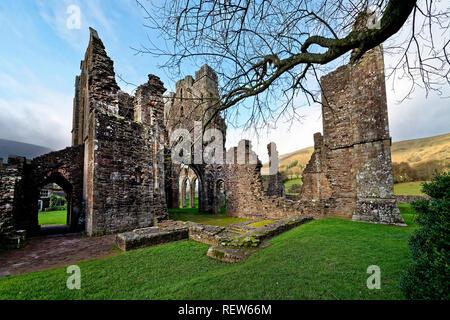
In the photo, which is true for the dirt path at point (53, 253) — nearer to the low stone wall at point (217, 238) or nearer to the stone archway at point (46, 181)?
the low stone wall at point (217, 238)

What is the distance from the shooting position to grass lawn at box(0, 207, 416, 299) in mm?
2416

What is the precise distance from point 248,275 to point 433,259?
87.3 inches

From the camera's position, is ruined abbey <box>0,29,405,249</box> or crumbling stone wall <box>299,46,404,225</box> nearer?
crumbling stone wall <box>299,46,404,225</box>

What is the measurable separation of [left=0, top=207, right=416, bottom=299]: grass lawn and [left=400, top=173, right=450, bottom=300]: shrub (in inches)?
12.5

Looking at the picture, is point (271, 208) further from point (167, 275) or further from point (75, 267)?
point (75, 267)

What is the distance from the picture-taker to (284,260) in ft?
11.5

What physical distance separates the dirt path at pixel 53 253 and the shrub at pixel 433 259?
6.39 metres

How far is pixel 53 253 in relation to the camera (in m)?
5.53

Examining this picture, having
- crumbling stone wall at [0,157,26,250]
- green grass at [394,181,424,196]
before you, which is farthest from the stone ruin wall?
green grass at [394,181,424,196]

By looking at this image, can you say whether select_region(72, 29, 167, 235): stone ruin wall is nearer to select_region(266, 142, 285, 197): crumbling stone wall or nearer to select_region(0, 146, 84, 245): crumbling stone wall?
select_region(0, 146, 84, 245): crumbling stone wall

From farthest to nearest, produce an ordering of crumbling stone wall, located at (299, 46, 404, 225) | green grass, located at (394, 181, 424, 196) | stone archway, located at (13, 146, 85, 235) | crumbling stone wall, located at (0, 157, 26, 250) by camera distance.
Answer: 1. green grass, located at (394, 181, 424, 196)
2. stone archway, located at (13, 146, 85, 235)
3. crumbling stone wall, located at (299, 46, 404, 225)
4. crumbling stone wall, located at (0, 157, 26, 250)

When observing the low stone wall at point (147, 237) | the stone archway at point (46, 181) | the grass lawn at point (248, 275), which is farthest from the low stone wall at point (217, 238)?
the stone archway at point (46, 181)
